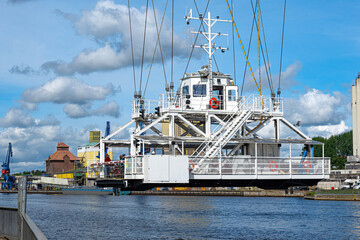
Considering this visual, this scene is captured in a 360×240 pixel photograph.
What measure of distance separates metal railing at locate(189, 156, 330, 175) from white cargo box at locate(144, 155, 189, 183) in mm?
1098

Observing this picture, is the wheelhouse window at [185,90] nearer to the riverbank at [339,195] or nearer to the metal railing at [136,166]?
the metal railing at [136,166]

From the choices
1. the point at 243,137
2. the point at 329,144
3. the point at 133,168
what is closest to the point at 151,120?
the point at 243,137

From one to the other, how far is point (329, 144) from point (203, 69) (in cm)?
11685

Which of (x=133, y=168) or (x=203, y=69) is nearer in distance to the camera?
(x=133, y=168)

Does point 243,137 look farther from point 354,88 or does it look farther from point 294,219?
point 354,88

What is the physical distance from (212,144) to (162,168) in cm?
874

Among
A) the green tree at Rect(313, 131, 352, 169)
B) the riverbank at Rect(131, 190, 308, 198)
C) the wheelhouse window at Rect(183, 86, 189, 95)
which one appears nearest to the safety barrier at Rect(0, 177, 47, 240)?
the wheelhouse window at Rect(183, 86, 189, 95)

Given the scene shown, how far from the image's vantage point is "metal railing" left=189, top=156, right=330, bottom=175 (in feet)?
129

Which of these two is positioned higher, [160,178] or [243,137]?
[243,137]

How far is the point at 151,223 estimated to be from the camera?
4381cm

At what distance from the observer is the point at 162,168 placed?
37.4 meters

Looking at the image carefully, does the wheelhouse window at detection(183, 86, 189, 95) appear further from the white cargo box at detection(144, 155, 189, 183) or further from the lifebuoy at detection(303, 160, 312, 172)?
the white cargo box at detection(144, 155, 189, 183)

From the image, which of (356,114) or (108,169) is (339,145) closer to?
(356,114)

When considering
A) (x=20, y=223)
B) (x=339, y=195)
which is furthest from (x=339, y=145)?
(x=20, y=223)
